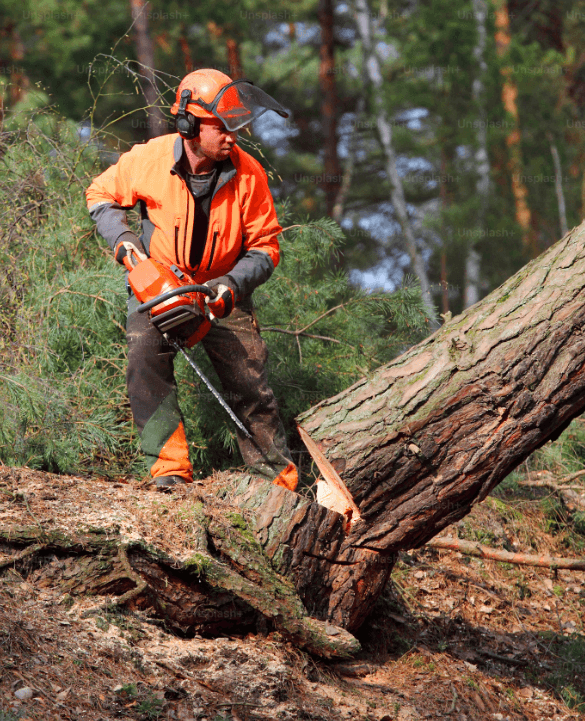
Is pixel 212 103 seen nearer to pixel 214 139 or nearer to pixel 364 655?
pixel 214 139

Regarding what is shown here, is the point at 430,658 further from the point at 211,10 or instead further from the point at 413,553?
the point at 211,10

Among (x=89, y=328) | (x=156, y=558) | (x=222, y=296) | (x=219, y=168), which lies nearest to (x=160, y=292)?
(x=222, y=296)

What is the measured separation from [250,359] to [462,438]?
1350 millimetres

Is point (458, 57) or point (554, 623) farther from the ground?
point (458, 57)

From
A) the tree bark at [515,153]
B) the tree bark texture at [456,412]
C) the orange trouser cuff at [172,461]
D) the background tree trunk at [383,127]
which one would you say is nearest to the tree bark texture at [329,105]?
the background tree trunk at [383,127]

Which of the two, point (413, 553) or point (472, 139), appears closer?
point (413, 553)

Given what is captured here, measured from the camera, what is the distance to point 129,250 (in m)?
3.32

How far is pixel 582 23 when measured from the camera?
15.0 meters

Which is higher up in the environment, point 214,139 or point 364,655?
point 214,139

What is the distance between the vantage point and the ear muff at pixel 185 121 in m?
3.26

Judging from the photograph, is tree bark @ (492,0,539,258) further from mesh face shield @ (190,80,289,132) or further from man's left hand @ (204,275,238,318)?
man's left hand @ (204,275,238,318)

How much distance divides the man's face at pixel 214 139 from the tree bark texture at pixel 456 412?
137 cm

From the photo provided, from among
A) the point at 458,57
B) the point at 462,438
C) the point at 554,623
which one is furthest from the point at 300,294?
the point at 458,57

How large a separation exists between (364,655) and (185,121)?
2.78m
